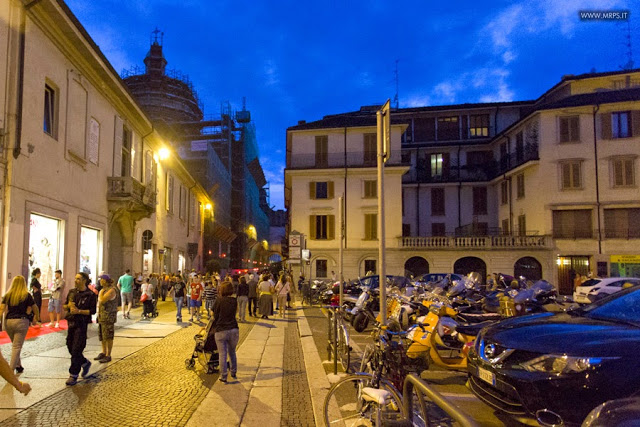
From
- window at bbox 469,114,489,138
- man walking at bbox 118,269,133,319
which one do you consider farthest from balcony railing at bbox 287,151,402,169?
man walking at bbox 118,269,133,319

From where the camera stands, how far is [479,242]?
32.5 metres

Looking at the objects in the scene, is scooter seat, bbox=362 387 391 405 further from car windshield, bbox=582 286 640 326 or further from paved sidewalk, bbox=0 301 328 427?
car windshield, bbox=582 286 640 326

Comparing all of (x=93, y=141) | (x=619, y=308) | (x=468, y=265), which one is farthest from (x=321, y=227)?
(x=619, y=308)

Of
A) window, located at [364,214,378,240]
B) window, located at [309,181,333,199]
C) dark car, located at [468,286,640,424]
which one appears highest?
window, located at [309,181,333,199]

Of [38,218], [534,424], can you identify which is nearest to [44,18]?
[38,218]

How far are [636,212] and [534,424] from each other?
108 feet

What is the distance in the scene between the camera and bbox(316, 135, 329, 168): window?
3503cm

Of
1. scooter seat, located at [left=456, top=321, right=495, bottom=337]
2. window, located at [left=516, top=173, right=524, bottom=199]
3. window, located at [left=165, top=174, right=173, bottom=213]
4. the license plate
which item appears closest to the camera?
the license plate

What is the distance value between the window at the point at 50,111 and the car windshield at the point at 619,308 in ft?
46.5

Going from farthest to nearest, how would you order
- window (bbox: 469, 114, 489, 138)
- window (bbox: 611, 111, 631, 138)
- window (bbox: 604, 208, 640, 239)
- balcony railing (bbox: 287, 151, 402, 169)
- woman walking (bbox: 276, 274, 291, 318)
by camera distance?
window (bbox: 469, 114, 489, 138) < balcony railing (bbox: 287, 151, 402, 169) < window (bbox: 611, 111, 631, 138) < window (bbox: 604, 208, 640, 239) < woman walking (bbox: 276, 274, 291, 318)

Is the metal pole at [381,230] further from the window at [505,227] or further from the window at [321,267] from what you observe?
the window at [505,227]

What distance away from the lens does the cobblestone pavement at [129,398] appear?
5.12 meters

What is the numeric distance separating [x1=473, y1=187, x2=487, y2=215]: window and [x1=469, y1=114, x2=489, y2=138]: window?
5250 mm

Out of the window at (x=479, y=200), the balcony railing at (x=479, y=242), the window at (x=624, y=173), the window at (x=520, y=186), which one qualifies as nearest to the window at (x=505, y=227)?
the window at (x=479, y=200)
